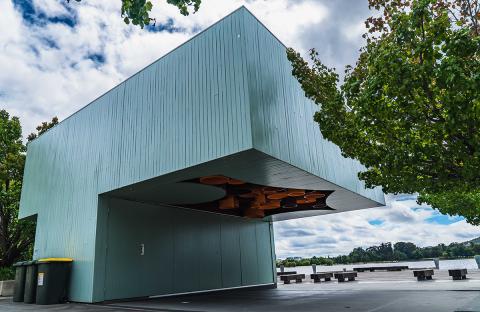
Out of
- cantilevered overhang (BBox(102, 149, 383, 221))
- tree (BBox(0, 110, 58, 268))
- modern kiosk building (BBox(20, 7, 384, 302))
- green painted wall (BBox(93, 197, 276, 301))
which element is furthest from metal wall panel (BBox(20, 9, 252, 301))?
tree (BBox(0, 110, 58, 268))

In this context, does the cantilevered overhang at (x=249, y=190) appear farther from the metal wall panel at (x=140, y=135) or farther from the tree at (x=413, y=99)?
the tree at (x=413, y=99)

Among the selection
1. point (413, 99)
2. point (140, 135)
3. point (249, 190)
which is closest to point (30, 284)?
point (140, 135)

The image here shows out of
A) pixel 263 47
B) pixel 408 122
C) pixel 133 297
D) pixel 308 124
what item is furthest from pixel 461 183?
pixel 133 297

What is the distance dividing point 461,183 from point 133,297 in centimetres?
1023

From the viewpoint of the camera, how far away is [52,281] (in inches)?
437

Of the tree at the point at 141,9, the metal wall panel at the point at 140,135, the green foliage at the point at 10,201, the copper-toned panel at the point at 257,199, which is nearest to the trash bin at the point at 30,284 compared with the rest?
the metal wall panel at the point at 140,135

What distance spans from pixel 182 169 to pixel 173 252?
5856mm

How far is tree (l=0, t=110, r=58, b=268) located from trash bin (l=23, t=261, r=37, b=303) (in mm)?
9212

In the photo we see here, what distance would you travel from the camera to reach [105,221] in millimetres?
11484

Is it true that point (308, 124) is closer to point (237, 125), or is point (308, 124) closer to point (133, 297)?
point (237, 125)

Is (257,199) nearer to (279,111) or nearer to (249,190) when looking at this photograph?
(249,190)

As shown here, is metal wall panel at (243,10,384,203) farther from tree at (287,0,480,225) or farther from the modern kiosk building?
tree at (287,0,480,225)

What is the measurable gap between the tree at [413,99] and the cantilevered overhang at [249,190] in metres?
2.13

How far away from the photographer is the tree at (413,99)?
5781 mm
